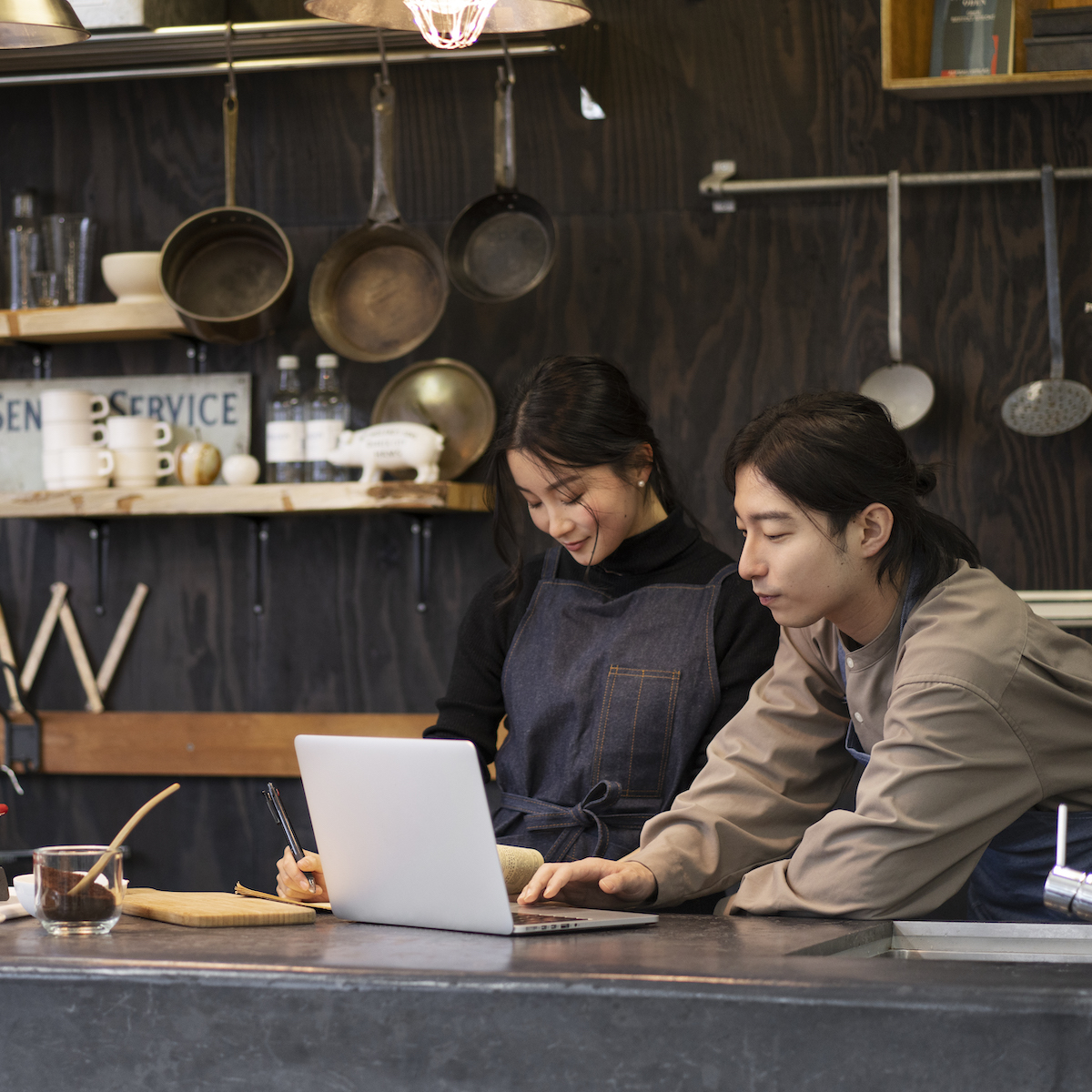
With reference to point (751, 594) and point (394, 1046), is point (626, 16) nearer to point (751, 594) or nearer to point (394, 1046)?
point (751, 594)

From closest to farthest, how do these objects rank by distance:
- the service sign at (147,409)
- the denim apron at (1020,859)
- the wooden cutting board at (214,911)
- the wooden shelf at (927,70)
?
the wooden cutting board at (214,911), the denim apron at (1020,859), the wooden shelf at (927,70), the service sign at (147,409)

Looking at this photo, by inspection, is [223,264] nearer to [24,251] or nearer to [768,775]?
[24,251]

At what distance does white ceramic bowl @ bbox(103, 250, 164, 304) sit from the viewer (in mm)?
3045

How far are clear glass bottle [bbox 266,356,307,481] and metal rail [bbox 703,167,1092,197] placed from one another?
0.99 meters

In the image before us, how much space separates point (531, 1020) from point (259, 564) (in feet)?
7.45

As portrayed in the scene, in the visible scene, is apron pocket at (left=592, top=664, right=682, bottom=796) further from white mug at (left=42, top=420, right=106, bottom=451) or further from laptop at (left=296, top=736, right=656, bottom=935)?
white mug at (left=42, top=420, right=106, bottom=451)

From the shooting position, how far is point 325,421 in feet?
9.71

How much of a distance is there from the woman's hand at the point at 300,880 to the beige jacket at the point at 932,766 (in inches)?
15.0

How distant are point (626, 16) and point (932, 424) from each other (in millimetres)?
1099

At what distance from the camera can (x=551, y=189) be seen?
3.09m

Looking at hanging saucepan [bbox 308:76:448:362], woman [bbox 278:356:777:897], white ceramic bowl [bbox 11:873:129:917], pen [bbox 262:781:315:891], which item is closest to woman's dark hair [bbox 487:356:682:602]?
woman [bbox 278:356:777:897]

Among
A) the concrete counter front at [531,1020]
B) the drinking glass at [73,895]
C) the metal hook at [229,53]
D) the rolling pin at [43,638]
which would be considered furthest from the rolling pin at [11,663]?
the concrete counter front at [531,1020]

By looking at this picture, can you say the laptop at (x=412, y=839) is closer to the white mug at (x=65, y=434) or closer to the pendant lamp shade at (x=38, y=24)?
the pendant lamp shade at (x=38, y=24)

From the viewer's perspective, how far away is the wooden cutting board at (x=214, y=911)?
1396mm
